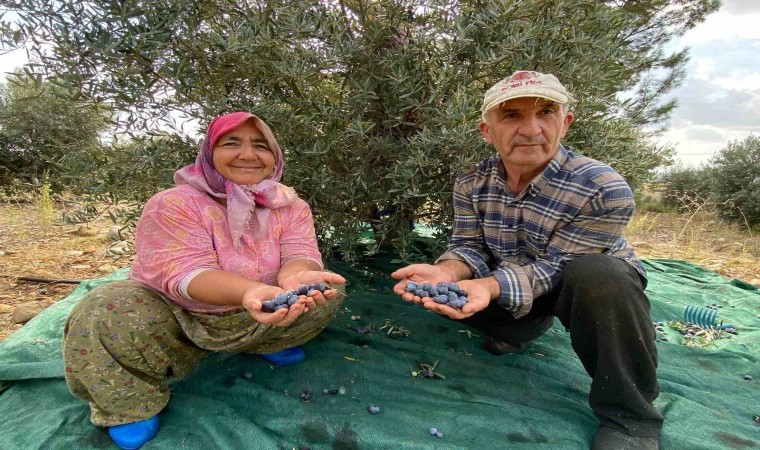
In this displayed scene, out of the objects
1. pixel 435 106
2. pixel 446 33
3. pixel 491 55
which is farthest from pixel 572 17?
pixel 435 106

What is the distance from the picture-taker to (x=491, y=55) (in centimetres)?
244

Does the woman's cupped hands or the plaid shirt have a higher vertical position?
the plaid shirt

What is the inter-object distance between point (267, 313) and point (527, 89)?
1.53 meters

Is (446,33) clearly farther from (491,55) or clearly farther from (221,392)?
(221,392)

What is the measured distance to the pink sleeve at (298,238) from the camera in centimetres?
238

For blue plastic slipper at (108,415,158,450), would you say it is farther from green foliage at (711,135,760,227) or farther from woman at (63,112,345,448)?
green foliage at (711,135,760,227)

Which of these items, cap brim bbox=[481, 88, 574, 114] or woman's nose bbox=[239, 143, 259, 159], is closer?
cap brim bbox=[481, 88, 574, 114]

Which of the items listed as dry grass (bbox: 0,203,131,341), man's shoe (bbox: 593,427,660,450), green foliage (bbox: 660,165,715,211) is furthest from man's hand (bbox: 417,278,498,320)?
green foliage (bbox: 660,165,715,211)

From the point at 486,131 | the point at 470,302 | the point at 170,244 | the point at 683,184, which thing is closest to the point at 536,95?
the point at 486,131

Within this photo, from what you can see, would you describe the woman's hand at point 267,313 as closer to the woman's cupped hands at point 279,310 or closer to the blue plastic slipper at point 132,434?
the woman's cupped hands at point 279,310

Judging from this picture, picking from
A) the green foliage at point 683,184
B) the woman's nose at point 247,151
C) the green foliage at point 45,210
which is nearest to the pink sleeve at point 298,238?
the woman's nose at point 247,151

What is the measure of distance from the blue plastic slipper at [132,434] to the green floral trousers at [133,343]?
0.03 m

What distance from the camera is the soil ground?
4258mm

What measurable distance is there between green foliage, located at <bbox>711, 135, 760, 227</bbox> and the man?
967 cm
